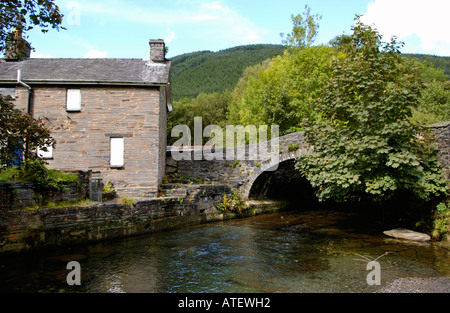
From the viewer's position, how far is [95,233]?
9.91 meters

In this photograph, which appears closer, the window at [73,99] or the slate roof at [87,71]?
the slate roof at [87,71]

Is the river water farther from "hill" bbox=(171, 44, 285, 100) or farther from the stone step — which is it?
"hill" bbox=(171, 44, 285, 100)

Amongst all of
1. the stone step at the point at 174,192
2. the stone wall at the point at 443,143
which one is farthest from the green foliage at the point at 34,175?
the stone wall at the point at 443,143

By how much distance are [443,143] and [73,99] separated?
48.6ft

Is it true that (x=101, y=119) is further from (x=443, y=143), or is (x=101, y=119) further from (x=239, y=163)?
(x=443, y=143)

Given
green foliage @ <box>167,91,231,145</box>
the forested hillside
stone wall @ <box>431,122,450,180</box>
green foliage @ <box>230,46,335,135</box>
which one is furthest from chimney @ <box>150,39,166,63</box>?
the forested hillside

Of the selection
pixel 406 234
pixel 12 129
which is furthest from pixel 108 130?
pixel 406 234

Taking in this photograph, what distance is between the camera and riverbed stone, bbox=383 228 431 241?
953 centimetres

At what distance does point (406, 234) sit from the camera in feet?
32.5

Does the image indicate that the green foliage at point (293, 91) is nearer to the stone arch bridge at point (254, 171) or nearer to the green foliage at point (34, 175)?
the stone arch bridge at point (254, 171)

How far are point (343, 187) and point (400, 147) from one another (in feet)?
6.70

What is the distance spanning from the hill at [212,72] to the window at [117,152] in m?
53.0

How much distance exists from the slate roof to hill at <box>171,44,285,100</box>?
5074 cm

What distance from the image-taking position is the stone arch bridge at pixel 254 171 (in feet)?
48.7
